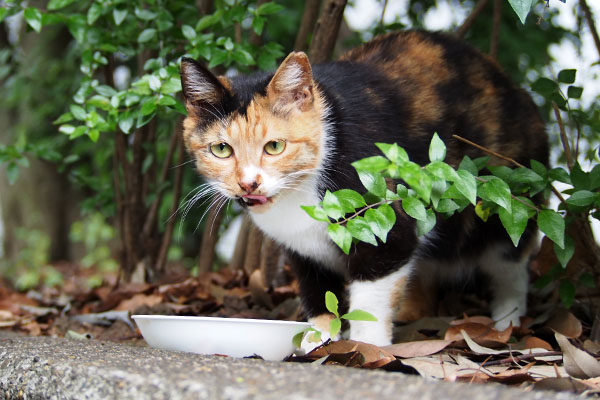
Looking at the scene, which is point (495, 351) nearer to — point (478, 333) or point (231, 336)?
point (478, 333)

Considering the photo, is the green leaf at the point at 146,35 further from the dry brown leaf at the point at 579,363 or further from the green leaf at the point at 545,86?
the dry brown leaf at the point at 579,363

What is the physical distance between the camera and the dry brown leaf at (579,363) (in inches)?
69.7

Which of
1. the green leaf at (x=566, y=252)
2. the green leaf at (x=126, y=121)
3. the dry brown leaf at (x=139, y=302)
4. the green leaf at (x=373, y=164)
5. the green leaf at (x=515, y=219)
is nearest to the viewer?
the green leaf at (x=373, y=164)

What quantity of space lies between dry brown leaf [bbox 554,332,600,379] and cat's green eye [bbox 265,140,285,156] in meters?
1.07

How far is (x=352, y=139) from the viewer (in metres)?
2.31

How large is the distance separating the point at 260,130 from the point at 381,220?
73cm

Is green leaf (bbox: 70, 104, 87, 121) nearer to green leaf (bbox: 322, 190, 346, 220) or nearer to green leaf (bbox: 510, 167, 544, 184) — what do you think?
green leaf (bbox: 322, 190, 346, 220)

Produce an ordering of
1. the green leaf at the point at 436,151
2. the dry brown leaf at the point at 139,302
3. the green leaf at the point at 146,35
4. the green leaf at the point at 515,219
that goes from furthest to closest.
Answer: the dry brown leaf at the point at 139,302, the green leaf at the point at 146,35, the green leaf at the point at 515,219, the green leaf at the point at 436,151

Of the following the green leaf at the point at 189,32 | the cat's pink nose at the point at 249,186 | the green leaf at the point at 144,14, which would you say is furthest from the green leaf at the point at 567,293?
the green leaf at the point at 144,14

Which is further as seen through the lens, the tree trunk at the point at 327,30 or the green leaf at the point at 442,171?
the tree trunk at the point at 327,30

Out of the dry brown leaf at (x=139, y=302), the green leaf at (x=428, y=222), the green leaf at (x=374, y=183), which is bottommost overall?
the dry brown leaf at (x=139, y=302)

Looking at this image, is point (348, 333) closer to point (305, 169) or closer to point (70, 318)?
point (305, 169)

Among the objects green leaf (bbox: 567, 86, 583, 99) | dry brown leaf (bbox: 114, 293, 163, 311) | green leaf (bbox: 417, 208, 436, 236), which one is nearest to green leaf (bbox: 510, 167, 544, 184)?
green leaf (bbox: 417, 208, 436, 236)

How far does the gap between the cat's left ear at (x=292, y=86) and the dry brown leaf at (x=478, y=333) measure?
95 centimetres
